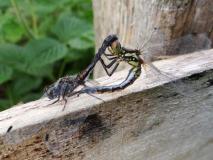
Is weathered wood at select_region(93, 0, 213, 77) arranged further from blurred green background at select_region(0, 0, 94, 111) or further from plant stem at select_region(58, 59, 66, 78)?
plant stem at select_region(58, 59, 66, 78)

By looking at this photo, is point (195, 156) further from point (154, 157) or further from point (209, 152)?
point (154, 157)

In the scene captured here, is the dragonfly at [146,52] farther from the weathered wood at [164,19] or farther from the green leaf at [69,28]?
the green leaf at [69,28]

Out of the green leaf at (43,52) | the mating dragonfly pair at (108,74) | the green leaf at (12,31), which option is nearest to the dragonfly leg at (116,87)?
the mating dragonfly pair at (108,74)

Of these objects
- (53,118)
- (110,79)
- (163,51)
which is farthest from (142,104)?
(163,51)

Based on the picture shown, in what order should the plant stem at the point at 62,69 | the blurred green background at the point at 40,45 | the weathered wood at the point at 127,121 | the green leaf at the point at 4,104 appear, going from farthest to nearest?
the plant stem at the point at 62,69 → the green leaf at the point at 4,104 → the blurred green background at the point at 40,45 → the weathered wood at the point at 127,121

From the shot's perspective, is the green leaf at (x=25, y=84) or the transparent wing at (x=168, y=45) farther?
the green leaf at (x=25, y=84)

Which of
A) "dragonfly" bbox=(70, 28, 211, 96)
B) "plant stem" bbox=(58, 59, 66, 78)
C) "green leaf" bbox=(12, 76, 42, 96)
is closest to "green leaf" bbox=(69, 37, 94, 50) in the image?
"plant stem" bbox=(58, 59, 66, 78)
